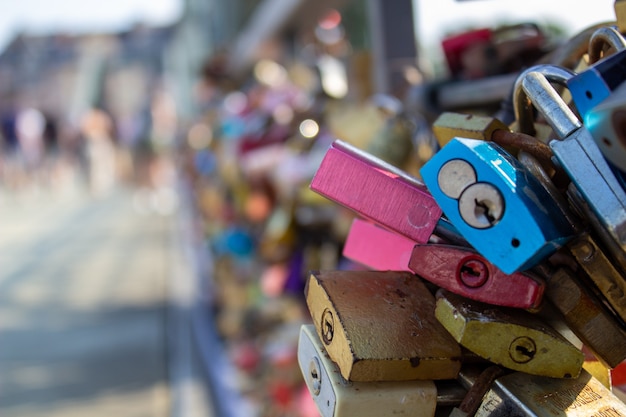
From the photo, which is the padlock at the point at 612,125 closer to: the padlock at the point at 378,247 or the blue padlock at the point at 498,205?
the blue padlock at the point at 498,205

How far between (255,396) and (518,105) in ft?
5.18

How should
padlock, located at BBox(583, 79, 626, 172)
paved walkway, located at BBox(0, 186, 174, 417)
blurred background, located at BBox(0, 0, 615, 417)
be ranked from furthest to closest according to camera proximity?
1. paved walkway, located at BBox(0, 186, 174, 417)
2. blurred background, located at BBox(0, 0, 615, 417)
3. padlock, located at BBox(583, 79, 626, 172)

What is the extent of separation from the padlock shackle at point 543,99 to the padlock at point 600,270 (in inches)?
2.4

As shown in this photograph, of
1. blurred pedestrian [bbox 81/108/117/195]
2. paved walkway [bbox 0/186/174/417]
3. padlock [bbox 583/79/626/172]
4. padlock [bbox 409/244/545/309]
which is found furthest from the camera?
blurred pedestrian [bbox 81/108/117/195]

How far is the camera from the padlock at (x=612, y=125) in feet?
0.89

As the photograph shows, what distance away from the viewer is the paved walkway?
104 inches

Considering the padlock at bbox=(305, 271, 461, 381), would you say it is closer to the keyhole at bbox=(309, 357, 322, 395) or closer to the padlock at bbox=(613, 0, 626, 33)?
the keyhole at bbox=(309, 357, 322, 395)

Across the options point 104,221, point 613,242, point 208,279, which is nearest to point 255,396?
point 613,242

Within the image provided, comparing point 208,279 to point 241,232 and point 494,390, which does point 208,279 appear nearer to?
point 241,232

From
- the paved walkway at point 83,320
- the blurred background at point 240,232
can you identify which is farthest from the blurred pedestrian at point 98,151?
the paved walkway at point 83,320

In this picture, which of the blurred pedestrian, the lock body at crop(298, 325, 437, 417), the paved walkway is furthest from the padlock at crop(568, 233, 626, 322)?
the blurred pedestrian

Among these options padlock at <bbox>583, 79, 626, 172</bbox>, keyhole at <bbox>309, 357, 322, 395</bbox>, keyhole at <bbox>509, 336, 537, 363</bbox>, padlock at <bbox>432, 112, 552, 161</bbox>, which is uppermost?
padlock at <bbox>583, 79, 626, 172</bbox>

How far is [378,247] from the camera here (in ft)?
1.60

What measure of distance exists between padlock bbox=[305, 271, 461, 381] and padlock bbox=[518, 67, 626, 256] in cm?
11
